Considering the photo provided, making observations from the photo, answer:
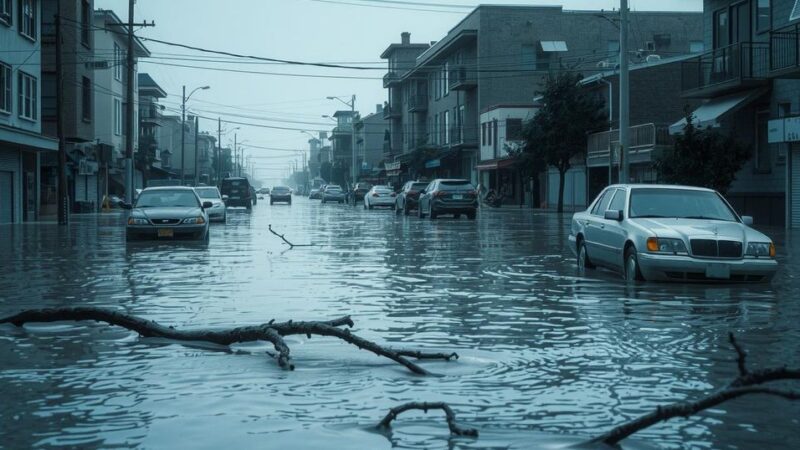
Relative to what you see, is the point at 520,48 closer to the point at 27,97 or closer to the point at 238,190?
the point at 238,190

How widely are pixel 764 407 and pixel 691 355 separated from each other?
2.00m

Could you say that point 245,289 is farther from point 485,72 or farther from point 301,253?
point 485,72

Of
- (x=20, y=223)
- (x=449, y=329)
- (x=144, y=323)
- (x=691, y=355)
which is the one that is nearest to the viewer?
(x=691, y=355)

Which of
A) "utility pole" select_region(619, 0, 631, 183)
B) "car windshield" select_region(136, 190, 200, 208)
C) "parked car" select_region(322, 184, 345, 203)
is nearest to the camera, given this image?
"car windshield" select_region(136, 190, 200, 208)

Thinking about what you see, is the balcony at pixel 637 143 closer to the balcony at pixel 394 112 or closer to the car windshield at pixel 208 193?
the car windshield at pixel 208 193

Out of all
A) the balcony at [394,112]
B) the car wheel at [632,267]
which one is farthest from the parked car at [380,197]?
the car wheel at [632,267]

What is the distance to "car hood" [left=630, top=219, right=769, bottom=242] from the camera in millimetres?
14062

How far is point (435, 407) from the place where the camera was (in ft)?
19.0

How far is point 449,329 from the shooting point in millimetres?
10039

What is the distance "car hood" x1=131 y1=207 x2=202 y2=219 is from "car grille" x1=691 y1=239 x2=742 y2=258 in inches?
556

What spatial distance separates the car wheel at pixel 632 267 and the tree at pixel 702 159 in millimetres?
14683

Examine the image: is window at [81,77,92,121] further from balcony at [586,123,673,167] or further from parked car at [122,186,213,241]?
parked car at [122,186,213,241]

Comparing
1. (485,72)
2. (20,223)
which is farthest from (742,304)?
(485,72)

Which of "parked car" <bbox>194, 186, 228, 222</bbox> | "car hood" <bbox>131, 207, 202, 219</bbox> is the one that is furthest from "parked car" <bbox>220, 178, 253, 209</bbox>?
"car hood" <bbox>131, 207, 202, 219</bbox>
